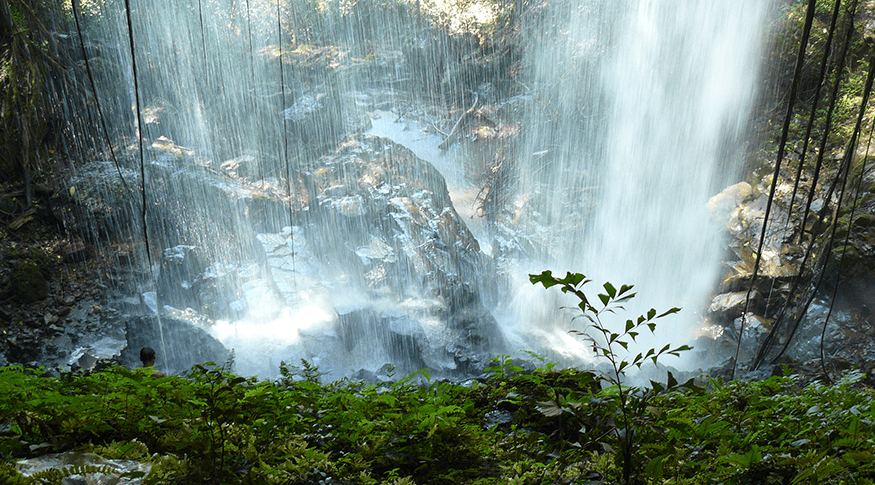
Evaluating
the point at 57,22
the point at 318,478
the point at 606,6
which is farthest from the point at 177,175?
the point at 606,6

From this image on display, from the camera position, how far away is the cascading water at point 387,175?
9547 millimetres

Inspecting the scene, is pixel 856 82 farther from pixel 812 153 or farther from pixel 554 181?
pixel 554 181

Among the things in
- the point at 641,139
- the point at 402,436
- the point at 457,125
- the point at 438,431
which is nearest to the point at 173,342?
the point at 402,436

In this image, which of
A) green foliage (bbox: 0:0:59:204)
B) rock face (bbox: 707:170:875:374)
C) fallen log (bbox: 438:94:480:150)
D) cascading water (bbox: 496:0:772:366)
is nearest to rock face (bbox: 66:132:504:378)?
green foliage (bbox: 0:0:59:204)

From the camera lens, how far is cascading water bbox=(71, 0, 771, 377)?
31.3 ft

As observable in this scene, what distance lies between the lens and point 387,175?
454 inches

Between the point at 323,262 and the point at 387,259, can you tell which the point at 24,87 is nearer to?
the point at 323,262

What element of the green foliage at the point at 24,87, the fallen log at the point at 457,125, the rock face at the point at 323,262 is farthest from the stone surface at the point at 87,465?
the fallen log at the point at 457,125

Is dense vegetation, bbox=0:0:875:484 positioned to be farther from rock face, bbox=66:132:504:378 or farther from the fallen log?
the fallen log

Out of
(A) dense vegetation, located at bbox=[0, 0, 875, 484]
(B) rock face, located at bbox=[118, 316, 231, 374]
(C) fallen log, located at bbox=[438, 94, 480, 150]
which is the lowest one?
(B) rock face, located at bbox=[118, 316, 231, 374]

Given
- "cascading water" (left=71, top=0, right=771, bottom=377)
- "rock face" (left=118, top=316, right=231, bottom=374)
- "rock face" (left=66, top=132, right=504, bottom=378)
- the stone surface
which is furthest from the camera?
"cascading water" (left=71, top=0, right=771, bottom=377)

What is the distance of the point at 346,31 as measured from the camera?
13.6 m

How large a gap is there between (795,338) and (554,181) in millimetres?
7115

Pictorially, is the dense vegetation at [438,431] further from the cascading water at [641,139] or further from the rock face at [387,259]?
the cascading water at [641,139]
